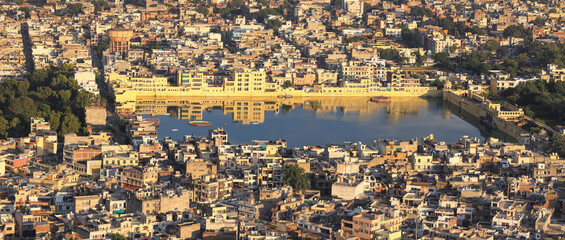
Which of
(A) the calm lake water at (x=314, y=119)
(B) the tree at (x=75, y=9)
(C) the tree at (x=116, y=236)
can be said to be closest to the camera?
(C) the tree at (x=116, y=236)

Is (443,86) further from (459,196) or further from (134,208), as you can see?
(134,208)

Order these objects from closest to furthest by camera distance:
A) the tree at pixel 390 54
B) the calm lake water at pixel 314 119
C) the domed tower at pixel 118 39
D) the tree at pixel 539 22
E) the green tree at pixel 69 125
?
the green tree at pixel 69 125 < the calm lake water at pixel 314 119 < the domed tower at pixel 118 39 < the tree at pixel 390 54 < the tree at pixel 539 22

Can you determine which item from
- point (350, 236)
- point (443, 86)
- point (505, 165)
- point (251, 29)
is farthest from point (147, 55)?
point (350, 236)

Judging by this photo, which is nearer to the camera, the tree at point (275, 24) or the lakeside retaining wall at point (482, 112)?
the lakeside retaining wall at point (482, 112)

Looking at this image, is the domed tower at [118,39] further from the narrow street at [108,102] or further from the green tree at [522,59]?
the green tree at [522,59]

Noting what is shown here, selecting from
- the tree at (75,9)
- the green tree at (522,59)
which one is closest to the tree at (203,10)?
the tree at (75,9)

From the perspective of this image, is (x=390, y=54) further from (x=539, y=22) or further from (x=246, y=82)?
(x=539, y=22)

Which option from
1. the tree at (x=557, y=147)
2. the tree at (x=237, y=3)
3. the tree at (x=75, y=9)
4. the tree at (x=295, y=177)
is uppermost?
the tree at (x=237, y=3)

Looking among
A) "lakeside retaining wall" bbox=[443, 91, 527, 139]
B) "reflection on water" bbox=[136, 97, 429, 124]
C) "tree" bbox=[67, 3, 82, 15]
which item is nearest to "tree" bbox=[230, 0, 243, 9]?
"tree" bbox=[67, 3, 82, 15]
